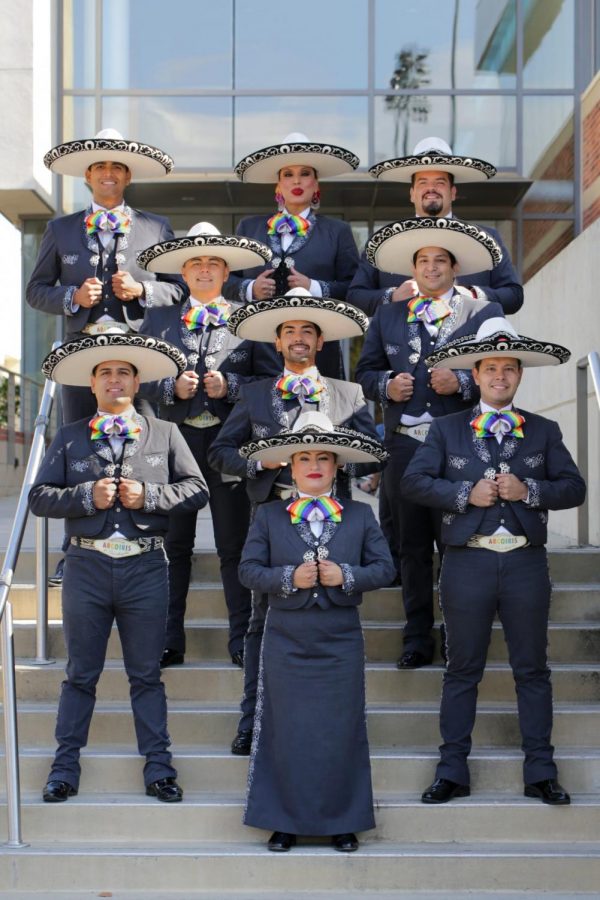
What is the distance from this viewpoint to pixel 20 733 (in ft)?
18.9

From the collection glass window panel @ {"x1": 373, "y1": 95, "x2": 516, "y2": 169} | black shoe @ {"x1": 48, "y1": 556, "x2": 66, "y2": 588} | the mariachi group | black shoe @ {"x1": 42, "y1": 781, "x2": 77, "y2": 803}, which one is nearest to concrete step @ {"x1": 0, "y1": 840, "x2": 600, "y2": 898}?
the mariachi group

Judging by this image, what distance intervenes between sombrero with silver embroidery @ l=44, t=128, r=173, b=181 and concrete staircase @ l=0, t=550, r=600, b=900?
2.28m

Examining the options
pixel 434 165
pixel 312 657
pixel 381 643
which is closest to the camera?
pixel 312 657

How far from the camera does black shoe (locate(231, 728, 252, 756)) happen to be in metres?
5.52

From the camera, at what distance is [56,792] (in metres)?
5.26

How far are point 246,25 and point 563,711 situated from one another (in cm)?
1024

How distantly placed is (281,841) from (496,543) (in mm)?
1447

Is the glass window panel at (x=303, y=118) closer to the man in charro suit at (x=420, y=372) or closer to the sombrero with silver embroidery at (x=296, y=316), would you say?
the man in charro suit at (x=420, y=372)

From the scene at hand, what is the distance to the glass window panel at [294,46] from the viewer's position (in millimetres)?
14000

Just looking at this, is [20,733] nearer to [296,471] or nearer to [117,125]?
[296,471]

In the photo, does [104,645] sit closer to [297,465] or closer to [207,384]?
[297,465]

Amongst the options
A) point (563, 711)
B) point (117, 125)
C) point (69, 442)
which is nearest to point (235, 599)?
point (69, 442)

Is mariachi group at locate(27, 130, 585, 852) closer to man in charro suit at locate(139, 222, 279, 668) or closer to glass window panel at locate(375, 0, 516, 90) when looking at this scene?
man in charro suit at locate(139, 222, 279, 668)

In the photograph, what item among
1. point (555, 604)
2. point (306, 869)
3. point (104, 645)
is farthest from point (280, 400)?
point (306, 869)
